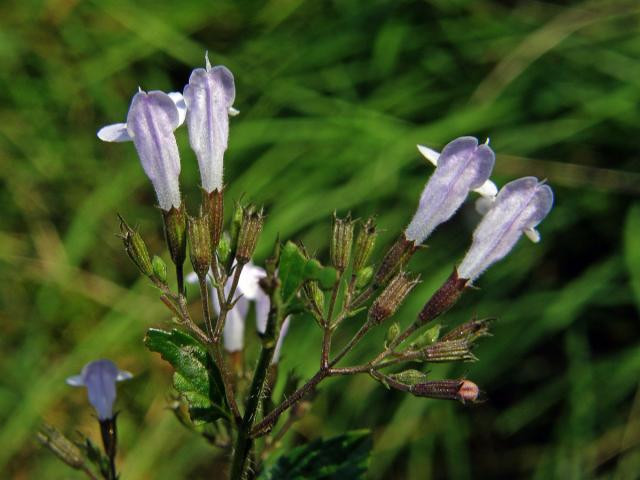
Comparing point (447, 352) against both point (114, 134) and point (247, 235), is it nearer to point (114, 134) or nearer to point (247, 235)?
point (247, 235)

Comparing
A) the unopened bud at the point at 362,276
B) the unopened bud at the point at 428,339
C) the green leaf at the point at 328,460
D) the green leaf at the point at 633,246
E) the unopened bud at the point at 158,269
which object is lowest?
the green leaf at the point at 328,460

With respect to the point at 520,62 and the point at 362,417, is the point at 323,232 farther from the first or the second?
the point at 520,62

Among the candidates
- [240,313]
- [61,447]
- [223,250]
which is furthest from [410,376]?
[61,447]

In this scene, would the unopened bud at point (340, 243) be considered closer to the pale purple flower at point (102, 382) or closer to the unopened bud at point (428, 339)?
the unopened bud at point (428, 339)

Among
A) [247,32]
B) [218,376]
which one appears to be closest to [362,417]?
[247,32]

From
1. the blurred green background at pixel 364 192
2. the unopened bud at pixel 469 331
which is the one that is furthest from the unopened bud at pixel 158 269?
the blurred green background at pixel 364 192

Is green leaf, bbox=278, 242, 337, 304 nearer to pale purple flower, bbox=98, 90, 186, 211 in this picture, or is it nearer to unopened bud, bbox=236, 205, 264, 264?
unopened bud, bbox=236, 205, 264, 264
